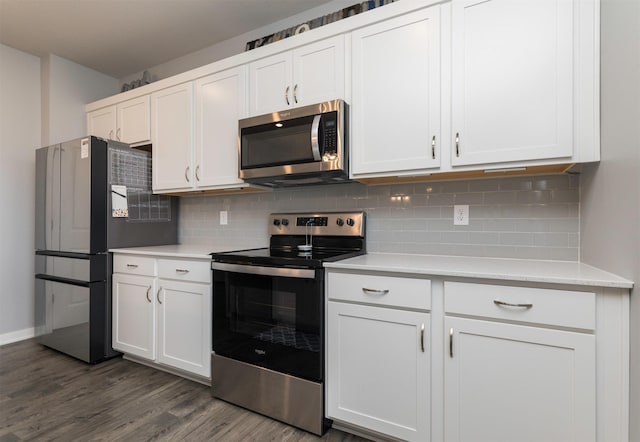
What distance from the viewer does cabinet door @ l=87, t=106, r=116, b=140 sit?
3.01 metres

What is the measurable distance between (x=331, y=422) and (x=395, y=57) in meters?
1.94

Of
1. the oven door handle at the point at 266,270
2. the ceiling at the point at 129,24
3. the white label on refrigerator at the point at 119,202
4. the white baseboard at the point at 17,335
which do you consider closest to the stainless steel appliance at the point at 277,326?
the oven door handle at the point at 266,270

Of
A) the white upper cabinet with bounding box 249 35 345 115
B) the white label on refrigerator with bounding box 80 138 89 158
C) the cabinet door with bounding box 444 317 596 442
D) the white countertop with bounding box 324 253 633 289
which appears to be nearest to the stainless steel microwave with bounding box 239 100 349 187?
the white upper cabinet with bounding box 249 35 345 115

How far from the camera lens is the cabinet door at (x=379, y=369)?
1463 millimetres

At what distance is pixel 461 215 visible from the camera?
1902 mm

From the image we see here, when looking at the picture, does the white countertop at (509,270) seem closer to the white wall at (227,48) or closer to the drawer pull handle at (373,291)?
the drawer pull handle at (373,291)

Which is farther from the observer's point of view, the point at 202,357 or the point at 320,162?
the point at 202,357

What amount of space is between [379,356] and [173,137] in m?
2.21

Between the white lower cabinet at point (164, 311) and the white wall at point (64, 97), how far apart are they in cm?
156

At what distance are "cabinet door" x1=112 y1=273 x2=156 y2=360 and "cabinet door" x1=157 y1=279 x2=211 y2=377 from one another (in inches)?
3.9

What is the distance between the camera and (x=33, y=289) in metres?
3.09

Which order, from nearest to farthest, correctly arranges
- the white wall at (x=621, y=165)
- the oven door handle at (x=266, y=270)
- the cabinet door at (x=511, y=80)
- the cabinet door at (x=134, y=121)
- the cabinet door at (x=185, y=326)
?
1. the white wall at (x=621, y=165)
2. the cabinet door at (x=511, y=80)
3. the oven door handle at (x=266, y=270)
4. the cabinet door at (x=185, y=326)
5. the cabinet door at (x=134, y=121)

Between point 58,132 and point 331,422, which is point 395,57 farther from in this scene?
point 58,132

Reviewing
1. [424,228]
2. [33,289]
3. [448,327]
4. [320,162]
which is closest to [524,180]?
[424,228]
